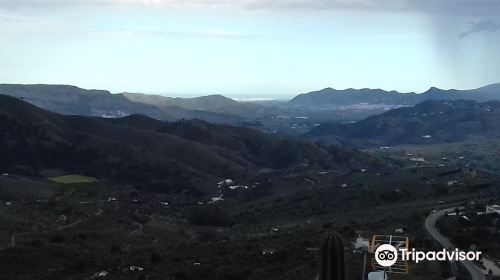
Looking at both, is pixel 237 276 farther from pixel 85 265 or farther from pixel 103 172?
pixel 103 172

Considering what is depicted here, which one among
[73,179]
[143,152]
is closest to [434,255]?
[73,179]

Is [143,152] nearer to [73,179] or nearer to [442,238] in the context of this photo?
[73,179]

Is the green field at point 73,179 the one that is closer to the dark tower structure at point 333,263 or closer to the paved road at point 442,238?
the paved road at point 442,238

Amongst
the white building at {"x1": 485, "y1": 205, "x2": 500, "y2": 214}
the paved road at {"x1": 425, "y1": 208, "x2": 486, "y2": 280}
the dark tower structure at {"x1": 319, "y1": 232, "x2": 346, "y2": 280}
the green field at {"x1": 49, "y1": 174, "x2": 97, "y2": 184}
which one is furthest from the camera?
the green field at {"x1": 49, "y1": 174, "x2": 97, "y2": 184}

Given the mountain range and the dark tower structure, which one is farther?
the mountain range

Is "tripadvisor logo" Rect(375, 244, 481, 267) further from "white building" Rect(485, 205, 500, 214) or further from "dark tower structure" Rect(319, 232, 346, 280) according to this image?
"white building" Rect(485, 205, 500, 214)

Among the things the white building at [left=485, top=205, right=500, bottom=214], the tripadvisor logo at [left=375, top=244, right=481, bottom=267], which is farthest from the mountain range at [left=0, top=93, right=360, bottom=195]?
the tripadvisor logo at [left=375, top=244, right=481, bottom=267]
